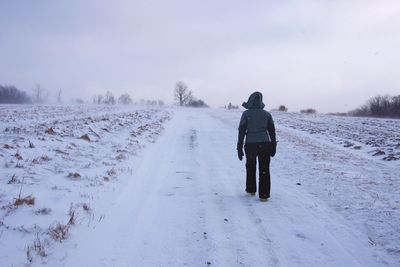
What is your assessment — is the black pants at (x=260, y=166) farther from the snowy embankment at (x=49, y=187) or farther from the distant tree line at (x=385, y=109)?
the distant tree line at (x=385, y=109)

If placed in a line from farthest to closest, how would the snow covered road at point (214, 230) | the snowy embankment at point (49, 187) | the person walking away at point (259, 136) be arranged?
the person walking away at point (259, 136) → the snowy embankment at point (49, 187) → the snow covered road at point (214, 230)

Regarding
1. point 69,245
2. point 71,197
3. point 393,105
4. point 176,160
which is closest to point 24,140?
point 176,160

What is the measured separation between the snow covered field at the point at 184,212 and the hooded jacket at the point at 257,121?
4.05ft

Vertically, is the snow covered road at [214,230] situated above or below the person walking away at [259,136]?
below

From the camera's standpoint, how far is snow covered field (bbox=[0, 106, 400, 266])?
14.2ft

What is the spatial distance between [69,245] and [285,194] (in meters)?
4.47

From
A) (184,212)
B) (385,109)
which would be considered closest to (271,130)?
(184,212)

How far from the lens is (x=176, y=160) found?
35.3 feet

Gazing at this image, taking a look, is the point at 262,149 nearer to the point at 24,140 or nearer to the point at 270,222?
the point at 270,222

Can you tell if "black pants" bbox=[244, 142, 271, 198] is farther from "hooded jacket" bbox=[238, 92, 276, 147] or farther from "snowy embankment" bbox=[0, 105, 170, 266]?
"snowy embankment" bbox=[0, 105, 170, 266]

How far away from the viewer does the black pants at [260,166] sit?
6688mm

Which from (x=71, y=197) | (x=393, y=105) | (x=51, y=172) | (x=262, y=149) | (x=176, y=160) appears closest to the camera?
(x=71, y=197)

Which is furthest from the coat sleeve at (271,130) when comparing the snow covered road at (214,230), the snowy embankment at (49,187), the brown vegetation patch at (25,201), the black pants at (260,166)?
the brown vegetation patch at (25,201)

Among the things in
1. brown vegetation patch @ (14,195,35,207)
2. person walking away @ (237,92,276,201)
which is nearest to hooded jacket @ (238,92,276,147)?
person walking away @ (237,92,276,201)
